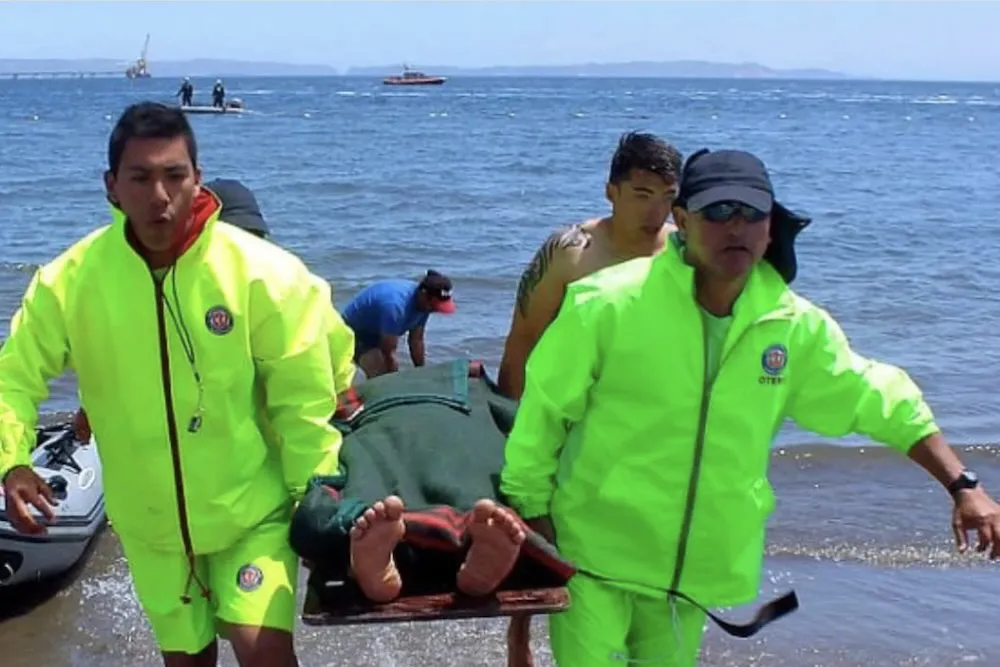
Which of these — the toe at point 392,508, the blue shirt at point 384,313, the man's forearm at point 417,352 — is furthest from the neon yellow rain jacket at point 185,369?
the man's forearm at point 417,352

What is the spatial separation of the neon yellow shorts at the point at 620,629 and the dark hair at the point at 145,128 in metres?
1.54

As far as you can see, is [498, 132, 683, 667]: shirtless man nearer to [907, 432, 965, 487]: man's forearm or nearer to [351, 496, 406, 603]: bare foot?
[351, 496, 406, 603]: bare foot

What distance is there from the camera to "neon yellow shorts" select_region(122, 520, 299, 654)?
3584mm

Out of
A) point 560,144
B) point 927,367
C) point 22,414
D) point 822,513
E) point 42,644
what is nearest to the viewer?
point 22,414

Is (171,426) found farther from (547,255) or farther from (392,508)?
(547,255)

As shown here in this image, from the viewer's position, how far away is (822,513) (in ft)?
26.1

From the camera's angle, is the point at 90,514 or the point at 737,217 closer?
the point at 737,217

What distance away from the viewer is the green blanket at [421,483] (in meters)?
3.39

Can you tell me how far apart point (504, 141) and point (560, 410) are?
42.6 meters

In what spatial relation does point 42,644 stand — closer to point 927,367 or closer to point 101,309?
point 101,309

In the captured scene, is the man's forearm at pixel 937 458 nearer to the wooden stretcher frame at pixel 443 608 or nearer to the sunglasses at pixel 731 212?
the sunglasses at pixel 731 212

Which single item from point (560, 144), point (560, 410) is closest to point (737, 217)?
point (560, 410)

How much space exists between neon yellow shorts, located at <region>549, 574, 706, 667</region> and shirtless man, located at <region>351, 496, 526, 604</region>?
33cm

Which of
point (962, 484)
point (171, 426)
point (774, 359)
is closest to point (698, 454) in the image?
point (774, 359)
